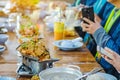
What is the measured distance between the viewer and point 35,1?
9.04 ft

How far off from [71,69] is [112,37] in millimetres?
676

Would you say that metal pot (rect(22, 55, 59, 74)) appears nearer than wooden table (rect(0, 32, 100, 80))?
Yes

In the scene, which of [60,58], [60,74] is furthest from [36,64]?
[60,58]

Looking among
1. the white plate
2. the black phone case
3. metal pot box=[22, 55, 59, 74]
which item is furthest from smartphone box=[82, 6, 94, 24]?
metal pot box=[22, 55, 59, 74]

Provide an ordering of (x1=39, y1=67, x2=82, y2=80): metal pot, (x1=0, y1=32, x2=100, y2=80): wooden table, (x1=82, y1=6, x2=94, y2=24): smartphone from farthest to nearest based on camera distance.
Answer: (x1=82, y1=6, x2=94, y2=24): smartphone
(x1=0, y1=32, x2=100, y2=80): wooden table
(x1=39, y1=67, x2=82, y2=80): metal pot

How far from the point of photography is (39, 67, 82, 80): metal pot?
143cm

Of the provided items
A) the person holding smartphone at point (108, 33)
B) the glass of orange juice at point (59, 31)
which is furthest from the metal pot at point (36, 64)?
the glass of orange juice at point (59, 31)

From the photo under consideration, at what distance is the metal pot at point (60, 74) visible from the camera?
143cm

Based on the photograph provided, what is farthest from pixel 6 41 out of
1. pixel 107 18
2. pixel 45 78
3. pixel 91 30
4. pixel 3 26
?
pixel 45 78

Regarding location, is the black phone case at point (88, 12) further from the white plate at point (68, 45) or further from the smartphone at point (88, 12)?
the white plate at point (68, 45)

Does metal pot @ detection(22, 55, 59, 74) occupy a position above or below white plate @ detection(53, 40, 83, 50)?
above

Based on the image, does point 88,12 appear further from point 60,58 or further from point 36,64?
point 36,64

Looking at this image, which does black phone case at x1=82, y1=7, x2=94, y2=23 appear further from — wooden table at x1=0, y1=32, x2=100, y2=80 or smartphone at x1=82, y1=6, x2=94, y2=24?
wooden table at x1=0, y1=32, x2=100, y2=80

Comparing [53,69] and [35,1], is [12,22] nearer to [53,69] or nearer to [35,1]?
[35,1]
